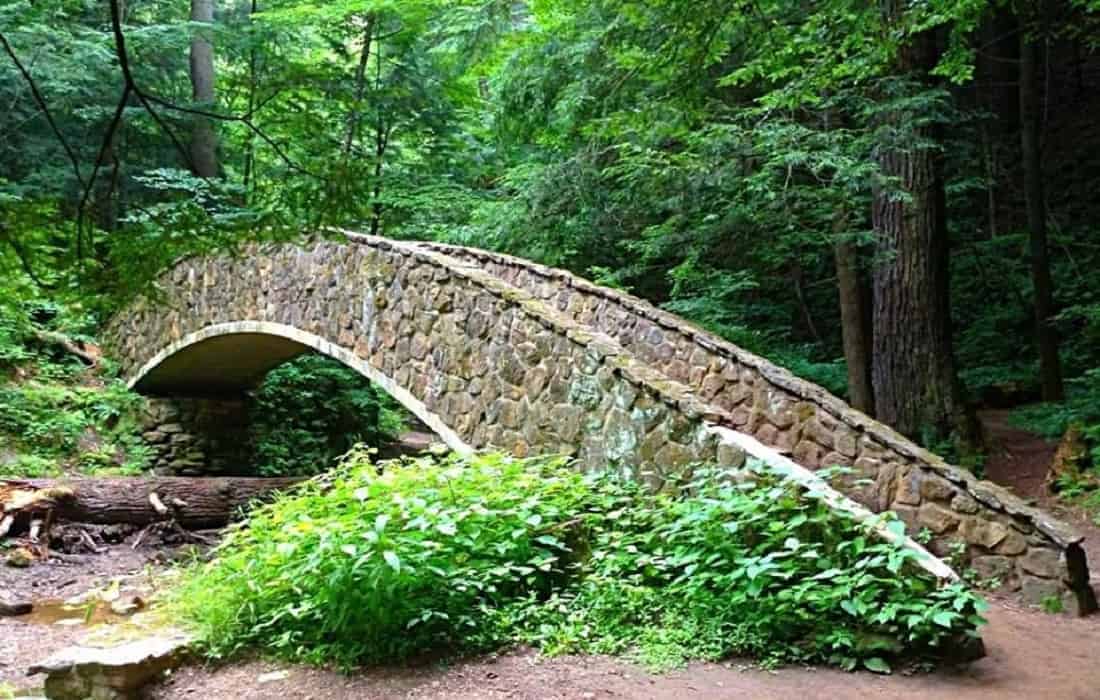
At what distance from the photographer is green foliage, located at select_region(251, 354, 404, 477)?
14.2 metres

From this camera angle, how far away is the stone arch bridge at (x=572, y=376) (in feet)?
16.6

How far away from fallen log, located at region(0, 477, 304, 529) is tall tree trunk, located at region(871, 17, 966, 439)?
19.5ft

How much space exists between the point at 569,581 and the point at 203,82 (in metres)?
13.5

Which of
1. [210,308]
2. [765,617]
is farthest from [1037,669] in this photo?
[210,308]

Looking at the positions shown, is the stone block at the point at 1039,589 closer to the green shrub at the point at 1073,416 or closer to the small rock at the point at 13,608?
the green shrub at the point at 1073,416

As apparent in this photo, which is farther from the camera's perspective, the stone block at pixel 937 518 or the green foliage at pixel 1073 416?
the green foliage at pixel 1073 416

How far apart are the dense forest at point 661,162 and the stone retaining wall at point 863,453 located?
1.12 metres

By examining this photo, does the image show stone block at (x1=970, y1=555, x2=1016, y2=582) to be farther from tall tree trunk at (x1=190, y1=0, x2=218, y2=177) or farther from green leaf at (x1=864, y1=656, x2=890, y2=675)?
tall tree trunk at (x1=190, y1=0, x2=218, y2=177)

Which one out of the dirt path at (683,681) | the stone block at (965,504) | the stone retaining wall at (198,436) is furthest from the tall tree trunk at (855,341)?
the stone retaining wall at (198,436)

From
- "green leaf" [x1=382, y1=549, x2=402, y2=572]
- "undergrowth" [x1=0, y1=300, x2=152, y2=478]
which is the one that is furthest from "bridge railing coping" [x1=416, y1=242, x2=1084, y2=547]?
"undergrowth" [x1=0, y1=300, x2=152, y2=478]

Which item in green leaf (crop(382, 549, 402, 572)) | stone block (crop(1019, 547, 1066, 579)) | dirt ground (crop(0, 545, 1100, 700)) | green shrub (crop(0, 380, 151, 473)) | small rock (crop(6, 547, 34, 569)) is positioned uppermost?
green leaf (crop(382, 549, 402, 572))

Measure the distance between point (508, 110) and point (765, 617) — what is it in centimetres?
758

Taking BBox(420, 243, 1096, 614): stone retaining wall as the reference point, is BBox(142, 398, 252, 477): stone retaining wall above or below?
below

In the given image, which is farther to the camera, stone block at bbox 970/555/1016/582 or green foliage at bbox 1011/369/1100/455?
green foliage at bbox 1011/369/1100/455
